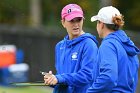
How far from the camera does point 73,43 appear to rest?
26.2 ft

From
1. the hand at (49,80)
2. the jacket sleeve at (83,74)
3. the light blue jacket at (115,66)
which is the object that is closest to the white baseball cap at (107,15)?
the light blue jacket at (115,66)

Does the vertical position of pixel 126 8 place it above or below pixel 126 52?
above

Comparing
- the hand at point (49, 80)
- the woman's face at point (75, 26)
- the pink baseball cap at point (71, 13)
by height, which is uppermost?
the pink baseball cap at point (71, 13)

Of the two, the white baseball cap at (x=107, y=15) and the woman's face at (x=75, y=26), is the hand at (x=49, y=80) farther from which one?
the white baseball cap at (x=107, y=15)

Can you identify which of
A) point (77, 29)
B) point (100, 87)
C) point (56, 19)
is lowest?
point (100, 87)

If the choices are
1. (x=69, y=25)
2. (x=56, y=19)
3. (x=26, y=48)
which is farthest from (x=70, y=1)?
(x=69, y=25)

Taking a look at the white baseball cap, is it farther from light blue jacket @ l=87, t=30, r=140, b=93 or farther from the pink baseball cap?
the pink baseball cap

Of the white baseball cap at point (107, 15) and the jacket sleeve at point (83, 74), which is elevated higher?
the white baseball cap at point (107, 15)

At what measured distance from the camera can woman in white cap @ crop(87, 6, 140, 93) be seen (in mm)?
7066

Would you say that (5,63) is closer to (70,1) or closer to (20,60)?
(20,60)

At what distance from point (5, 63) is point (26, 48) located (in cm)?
251

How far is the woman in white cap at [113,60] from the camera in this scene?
23.2ft

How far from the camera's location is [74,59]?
787cm

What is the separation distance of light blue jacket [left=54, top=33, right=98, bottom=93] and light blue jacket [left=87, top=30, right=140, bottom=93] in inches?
15.0
